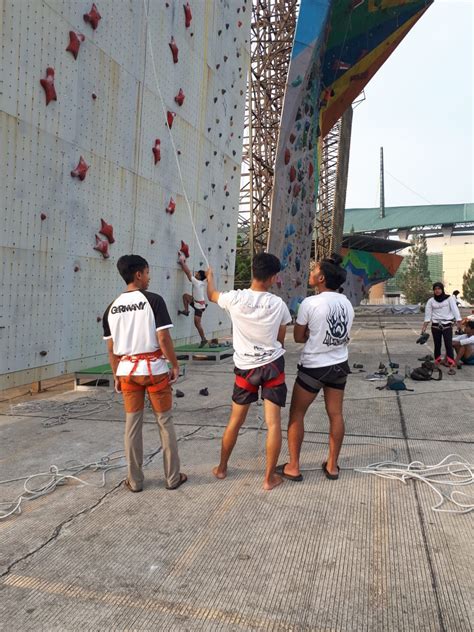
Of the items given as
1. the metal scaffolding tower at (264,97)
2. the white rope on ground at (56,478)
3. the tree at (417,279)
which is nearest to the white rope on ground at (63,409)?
the white rope on ground at (56,478)

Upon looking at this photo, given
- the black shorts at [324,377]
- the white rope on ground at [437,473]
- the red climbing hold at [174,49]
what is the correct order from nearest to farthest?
the white rope on ground at [437,473] → the black shorts at [324,377] → the red climbing hold at [174,49]

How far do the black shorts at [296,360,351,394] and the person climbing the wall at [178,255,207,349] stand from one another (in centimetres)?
765

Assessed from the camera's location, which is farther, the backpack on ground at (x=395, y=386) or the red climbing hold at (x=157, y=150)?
the red climbing hold at (x=157, y=150)

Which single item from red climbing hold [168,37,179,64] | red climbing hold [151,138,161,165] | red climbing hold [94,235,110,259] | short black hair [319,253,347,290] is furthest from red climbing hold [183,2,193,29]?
short black hair [319,253,347,290]

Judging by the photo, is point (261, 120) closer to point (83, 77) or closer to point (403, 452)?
point (83, 77)

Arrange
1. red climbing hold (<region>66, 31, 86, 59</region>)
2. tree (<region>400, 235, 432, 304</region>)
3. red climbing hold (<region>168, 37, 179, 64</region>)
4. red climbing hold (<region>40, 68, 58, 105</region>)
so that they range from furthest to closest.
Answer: tree (<region>400, 235, 432, 304</region>)
red climbing hold (<region>168, 37, 179, 64</region>)
red climbing hold (<region>66, 31, 86, 59</region>)
red climbing hold (<region>40, 68, 58, 105</region>)

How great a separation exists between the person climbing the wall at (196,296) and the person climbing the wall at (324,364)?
24.8 ft

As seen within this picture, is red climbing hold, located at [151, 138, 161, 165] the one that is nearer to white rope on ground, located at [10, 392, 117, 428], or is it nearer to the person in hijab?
white rope on ground, located at [10, 392, 117, 428]

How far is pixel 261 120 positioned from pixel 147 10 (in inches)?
587

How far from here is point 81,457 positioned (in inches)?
175

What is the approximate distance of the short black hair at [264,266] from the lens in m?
3.76

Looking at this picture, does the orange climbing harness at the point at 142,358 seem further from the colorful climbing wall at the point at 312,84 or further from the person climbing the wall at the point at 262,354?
the colorful climbing wall at the point at 312,84

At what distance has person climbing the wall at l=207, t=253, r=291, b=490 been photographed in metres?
3.68

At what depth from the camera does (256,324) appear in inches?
145
